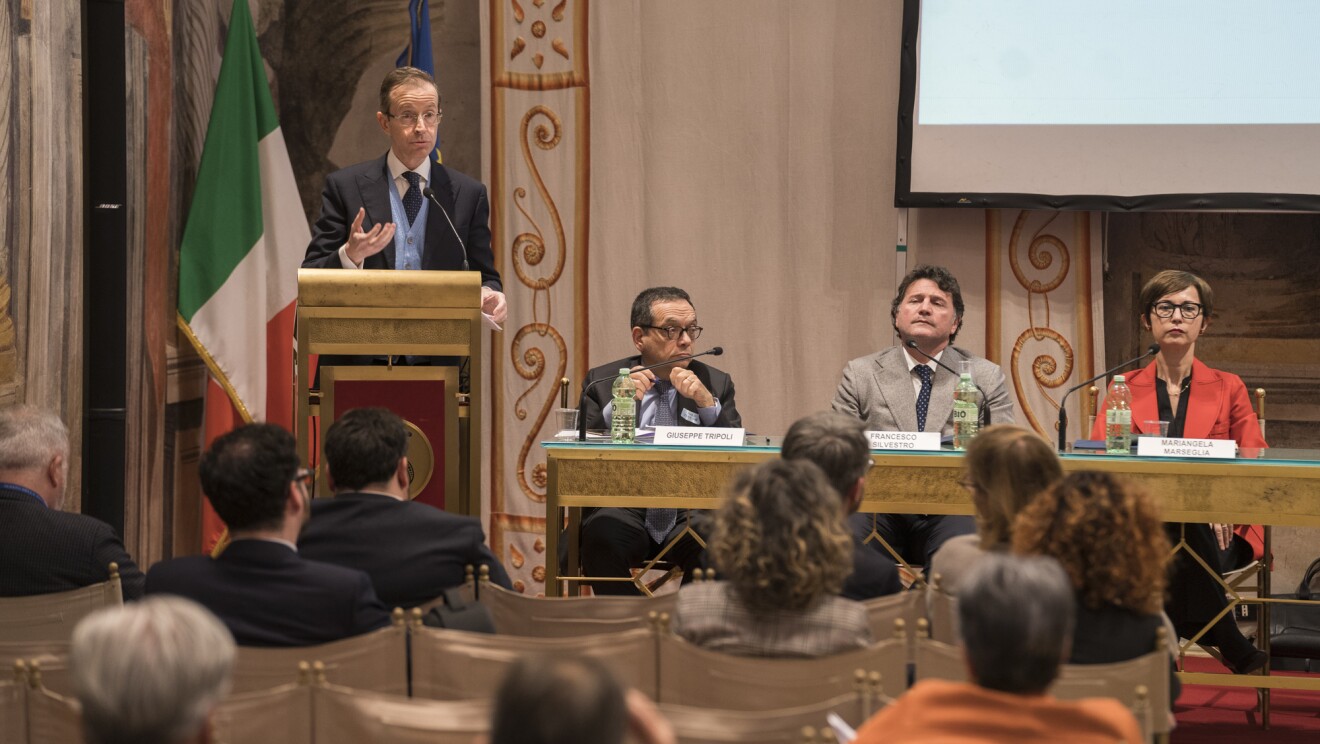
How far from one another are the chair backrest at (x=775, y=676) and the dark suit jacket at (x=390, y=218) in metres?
2.30

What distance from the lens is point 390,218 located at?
4.37m

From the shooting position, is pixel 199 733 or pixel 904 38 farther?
pixel 904 38

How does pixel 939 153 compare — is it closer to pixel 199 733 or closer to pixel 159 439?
pixel 159 439

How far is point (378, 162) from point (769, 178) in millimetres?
2265

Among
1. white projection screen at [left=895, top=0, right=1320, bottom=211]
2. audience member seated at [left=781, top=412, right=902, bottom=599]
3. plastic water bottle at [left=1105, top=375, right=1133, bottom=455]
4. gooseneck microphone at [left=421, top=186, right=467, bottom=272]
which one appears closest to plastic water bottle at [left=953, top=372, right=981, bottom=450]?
plastic water bottle at [left=1105, top=375, right=1133, bottom=455]

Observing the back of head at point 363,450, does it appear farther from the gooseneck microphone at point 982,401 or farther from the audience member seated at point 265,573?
the gooseneck microphone at point 982,401

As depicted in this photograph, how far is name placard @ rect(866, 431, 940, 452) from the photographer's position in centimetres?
415

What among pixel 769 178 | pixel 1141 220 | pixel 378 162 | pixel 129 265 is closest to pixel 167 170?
pixel 129 265

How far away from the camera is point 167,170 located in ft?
18.0

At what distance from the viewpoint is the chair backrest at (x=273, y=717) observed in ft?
6.77

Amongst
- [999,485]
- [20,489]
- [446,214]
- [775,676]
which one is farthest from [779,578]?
[446,214]

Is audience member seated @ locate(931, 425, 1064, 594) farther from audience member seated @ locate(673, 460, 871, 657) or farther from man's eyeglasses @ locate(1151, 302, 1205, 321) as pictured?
man's eyeglasses @ locate(1151, 302, 1205, 321)

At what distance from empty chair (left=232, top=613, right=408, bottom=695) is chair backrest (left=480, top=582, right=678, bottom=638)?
39 cm

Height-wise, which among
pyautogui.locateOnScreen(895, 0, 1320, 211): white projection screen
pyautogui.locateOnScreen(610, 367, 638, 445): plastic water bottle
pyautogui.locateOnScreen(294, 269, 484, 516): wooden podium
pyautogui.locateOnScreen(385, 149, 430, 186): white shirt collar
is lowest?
pyautogui.locateOnScreen(610, 367, 638, 445): plastic water bottle
